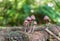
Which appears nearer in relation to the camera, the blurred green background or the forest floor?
the forest floor

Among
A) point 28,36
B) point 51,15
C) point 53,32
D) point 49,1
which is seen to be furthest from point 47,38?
point 49,1

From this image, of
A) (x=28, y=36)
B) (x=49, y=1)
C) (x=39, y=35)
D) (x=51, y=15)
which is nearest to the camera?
(x=28, y=36)

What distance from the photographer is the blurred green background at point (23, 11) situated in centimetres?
459

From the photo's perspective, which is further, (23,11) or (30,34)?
(23,11)

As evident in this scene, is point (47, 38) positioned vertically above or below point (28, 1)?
below

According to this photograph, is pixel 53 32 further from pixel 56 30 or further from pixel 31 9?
pixel 31 9

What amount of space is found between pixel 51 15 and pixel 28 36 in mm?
1979

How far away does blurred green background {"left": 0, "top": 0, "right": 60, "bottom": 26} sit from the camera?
4590 mm

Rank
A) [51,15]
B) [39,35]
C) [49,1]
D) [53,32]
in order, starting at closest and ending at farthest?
[39,35] → [53,32] → [51,15] → [49,1]

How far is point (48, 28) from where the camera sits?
318 centimetres

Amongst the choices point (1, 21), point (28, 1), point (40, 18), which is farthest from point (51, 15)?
point (1, 21)

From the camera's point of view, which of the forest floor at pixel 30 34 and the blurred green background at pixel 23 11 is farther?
Answer: the blurred green background at pixel 23 11

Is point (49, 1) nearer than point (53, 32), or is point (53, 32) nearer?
point (53, 32)

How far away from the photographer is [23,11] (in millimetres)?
4676
